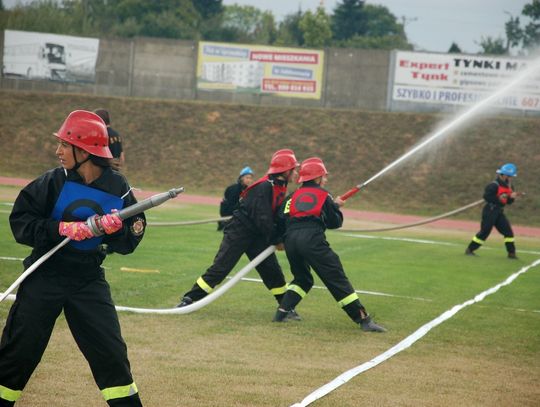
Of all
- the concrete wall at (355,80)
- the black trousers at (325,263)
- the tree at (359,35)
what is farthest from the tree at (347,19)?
the black trousers at (325,263)

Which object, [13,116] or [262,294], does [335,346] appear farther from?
[13,116]

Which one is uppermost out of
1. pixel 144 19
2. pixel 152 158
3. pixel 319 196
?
pixel 144 19

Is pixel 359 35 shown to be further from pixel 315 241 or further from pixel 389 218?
pixel 315 241

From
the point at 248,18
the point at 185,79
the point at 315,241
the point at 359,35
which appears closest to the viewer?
the point at 315,241

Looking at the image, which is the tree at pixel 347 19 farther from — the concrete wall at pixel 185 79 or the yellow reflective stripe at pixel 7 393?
the yellow reflective stripe at pixel 7 393

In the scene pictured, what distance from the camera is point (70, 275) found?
219 inches

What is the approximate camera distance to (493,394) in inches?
290

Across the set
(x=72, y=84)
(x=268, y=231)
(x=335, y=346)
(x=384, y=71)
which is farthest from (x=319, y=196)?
(x=72, y=84)

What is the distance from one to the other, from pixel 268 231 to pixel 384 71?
3014 centimetres

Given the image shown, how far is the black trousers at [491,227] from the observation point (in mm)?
18578

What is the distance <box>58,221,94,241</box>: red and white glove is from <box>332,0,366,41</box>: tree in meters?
93.2

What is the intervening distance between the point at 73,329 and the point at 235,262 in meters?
5.03

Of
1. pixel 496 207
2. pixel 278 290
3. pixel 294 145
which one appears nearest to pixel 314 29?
pixel 294 145

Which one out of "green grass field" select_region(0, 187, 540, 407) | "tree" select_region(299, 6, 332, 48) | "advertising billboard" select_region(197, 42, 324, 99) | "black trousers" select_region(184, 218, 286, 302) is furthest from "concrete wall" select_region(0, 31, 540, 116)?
"tree" select_region(299, 6, 332, 48)
